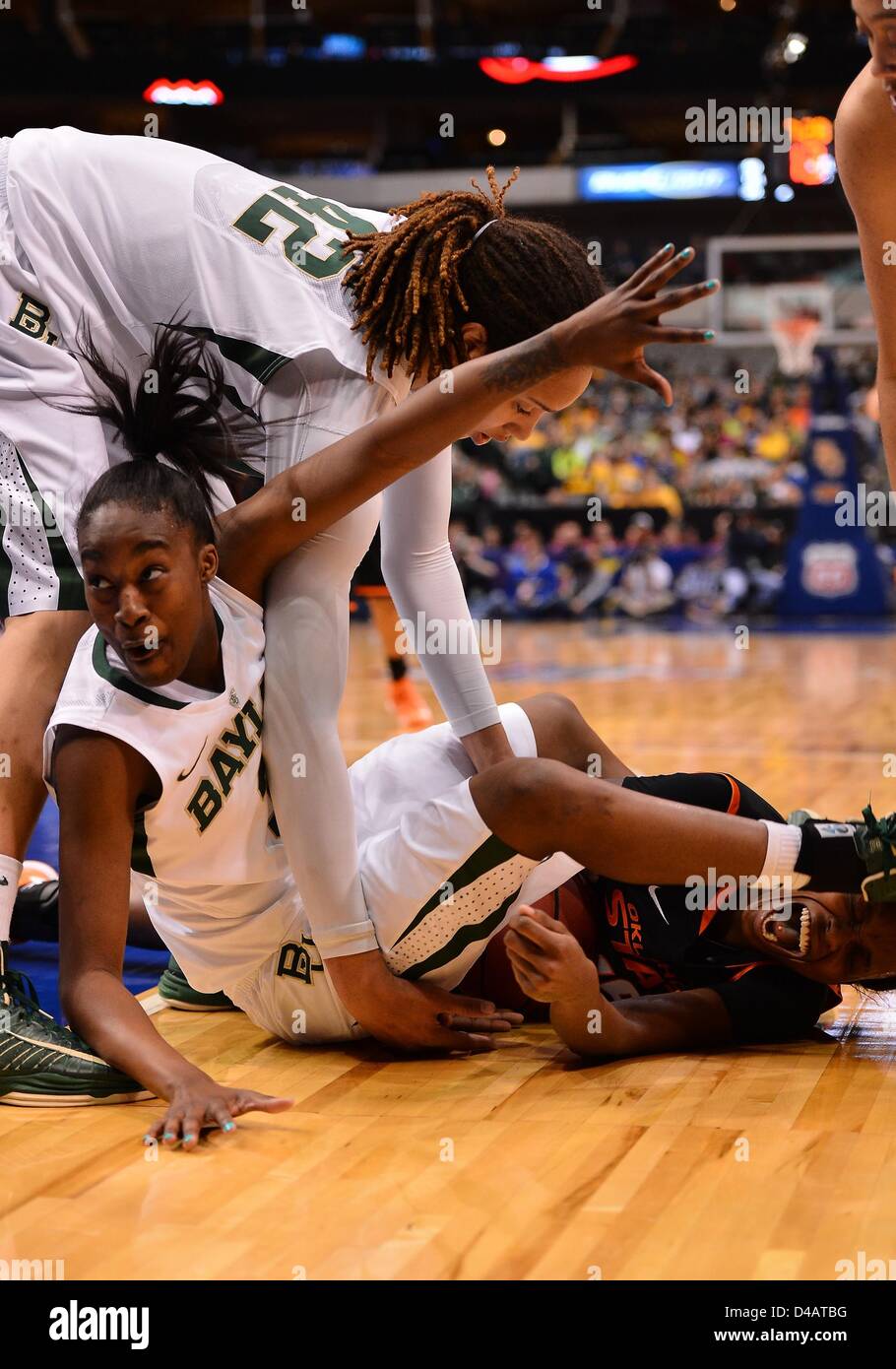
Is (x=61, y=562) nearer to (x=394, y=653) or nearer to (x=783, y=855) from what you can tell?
(x=783, y=855)

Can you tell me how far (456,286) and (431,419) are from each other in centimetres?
32

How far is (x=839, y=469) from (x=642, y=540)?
6.18 feet

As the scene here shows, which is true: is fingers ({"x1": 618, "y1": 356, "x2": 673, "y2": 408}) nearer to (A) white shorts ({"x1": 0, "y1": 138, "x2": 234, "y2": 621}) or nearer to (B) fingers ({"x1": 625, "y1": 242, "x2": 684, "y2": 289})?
(B) fingers ({"x1": 625, "y1": 242, "x2": 684, "y2": 289})

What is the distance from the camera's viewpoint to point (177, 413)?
7.01ft

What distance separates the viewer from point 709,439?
14852 mm

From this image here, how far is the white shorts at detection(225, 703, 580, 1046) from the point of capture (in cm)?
210

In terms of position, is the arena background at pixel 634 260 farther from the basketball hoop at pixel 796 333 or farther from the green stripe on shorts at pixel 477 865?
the green stripe on shorts at pixel 477 865

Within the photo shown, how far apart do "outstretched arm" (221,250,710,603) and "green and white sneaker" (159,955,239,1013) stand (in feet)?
2.47

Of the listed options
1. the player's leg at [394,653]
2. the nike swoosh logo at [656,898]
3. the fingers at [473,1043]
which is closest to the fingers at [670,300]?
the nike swoosh logo at [656,898]

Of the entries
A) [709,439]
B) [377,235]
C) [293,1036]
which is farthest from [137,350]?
[709,439]

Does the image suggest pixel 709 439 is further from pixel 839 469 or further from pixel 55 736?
pixel 55 736

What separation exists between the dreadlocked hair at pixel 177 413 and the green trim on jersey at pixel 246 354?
15 mm

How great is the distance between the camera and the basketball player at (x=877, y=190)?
6.97 ft

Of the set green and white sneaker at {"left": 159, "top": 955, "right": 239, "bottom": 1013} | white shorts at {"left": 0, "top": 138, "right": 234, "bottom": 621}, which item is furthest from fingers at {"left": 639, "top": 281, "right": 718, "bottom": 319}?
green and white sneaker at {"left": 159, "top": 955, "right": 239, "bottom": 1013}
